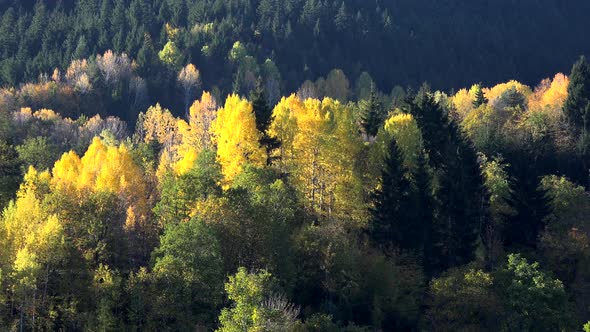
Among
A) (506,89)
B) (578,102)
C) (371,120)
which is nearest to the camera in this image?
(371,120)

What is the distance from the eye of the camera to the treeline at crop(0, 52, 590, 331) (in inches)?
2046

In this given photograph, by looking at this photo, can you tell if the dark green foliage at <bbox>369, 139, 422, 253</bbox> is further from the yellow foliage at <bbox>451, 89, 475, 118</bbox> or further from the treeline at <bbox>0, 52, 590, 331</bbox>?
the yellow foliage at <bbox>451, 89, 475, 118</bbox>

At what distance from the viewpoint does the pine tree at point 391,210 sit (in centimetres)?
6525

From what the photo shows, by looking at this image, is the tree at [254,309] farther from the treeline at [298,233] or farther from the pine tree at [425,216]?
the pine tree at [425,216]

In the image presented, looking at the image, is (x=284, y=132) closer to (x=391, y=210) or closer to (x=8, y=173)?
(x=391, y=210)

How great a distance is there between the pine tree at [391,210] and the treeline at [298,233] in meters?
0.11

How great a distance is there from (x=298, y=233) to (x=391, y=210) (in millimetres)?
10368

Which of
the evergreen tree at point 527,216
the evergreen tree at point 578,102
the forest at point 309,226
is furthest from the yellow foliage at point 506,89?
the evergreen tree at point 527,216

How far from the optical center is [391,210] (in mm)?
65375

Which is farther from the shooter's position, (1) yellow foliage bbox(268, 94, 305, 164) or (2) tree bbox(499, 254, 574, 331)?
(1) yellow foliage bbox(268, 94, 305, 164)

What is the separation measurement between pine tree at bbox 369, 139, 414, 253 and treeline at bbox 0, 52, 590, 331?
0.11 meters

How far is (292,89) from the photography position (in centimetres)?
18850

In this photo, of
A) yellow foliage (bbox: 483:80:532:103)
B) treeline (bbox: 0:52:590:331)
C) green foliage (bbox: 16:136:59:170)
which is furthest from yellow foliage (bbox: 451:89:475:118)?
green foliage (bbox: 16:136:59:170)

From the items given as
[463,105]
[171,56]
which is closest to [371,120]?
[463,105]
